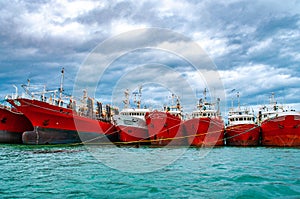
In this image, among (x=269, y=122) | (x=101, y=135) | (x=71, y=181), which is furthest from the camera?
(x=101, y=135)

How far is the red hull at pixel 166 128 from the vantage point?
2748cm

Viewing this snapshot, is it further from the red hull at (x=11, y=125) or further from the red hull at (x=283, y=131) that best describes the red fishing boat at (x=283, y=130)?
the red hull at (x=11, y=125)

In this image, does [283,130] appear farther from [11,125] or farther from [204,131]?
[11,125]

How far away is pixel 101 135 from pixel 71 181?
26046 mm

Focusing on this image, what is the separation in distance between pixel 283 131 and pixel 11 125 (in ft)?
109

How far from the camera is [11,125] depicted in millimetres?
30516

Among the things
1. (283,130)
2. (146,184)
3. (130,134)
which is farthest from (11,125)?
(283,130)

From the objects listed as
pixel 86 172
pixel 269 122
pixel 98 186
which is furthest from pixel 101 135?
pixel 98 186

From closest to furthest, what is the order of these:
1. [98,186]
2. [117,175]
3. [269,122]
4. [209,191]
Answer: [209,191]
[98,186]
[117,175]
[269,122]

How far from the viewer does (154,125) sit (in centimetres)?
2820

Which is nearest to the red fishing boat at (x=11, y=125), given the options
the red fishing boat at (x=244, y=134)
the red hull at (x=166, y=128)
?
the red hull at (x=166, y=128)

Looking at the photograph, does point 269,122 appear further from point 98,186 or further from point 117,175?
point 98,186

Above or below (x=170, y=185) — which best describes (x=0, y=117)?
above

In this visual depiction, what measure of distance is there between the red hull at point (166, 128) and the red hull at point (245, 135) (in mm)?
6129
